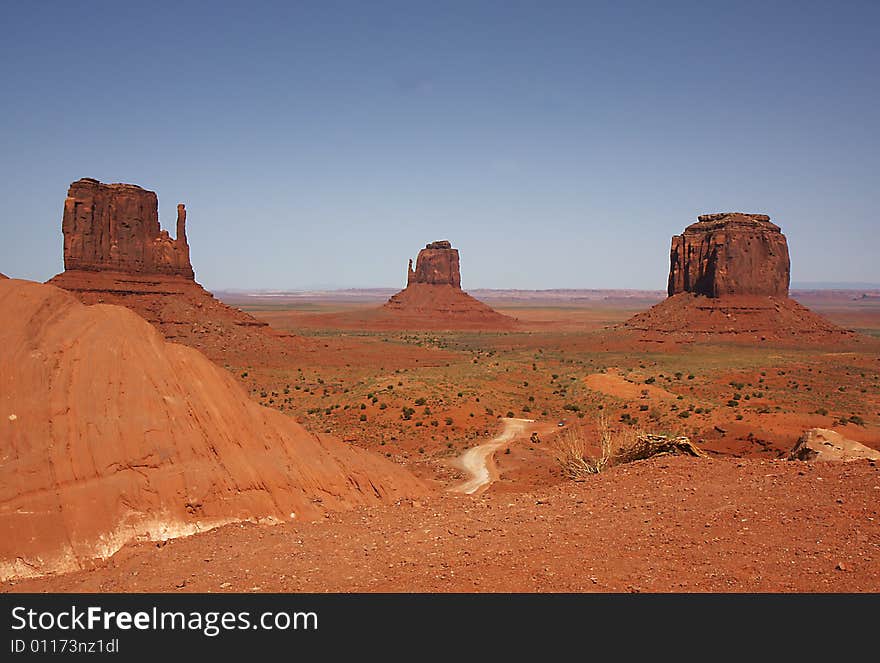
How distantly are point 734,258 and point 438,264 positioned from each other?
75.1m

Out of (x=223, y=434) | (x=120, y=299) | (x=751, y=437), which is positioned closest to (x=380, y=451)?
(x=751, y=437)

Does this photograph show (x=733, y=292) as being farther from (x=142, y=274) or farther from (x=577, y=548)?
(x=577, y=548)

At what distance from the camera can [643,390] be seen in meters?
43.5

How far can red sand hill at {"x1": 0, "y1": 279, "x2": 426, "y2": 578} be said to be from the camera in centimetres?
925

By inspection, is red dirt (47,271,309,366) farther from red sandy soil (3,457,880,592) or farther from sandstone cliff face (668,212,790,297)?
sandstone cliff face (668,212,790,297)

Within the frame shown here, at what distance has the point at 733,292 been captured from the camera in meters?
92.3

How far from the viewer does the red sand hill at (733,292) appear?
283 feet

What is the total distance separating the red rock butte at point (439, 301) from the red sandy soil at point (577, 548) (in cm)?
12056

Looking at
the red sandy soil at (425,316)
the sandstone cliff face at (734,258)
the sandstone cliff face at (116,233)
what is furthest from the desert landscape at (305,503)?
the red sandy soil at (425,316)

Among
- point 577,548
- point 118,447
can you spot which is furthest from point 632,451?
point 118,447

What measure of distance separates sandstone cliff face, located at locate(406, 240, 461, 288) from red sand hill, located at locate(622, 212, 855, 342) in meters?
61.8

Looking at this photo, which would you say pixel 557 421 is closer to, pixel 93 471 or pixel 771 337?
pixel 93 471

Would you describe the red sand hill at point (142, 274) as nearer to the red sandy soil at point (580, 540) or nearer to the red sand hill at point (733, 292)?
the red sandy soil at point (580, 540)

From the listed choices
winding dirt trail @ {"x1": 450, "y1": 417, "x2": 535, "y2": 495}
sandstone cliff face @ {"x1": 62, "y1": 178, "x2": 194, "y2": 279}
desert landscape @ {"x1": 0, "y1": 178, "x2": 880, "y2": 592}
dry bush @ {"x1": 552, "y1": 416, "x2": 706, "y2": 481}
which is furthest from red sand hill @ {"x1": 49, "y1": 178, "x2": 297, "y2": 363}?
dry bush @ {"x1": 552, "y1": 416, "x2": 706, "y2": 481}
